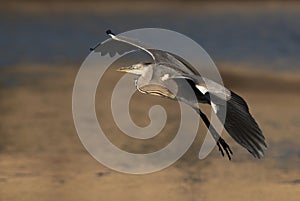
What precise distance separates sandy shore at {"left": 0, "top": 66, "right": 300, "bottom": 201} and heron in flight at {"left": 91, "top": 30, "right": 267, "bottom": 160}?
0.29m

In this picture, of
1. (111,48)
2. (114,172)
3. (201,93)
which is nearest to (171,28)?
(111,48)

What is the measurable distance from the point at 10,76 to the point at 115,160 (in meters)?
2.47

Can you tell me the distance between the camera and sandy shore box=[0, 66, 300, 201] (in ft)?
17.8

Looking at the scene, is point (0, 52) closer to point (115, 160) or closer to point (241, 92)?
point (241, 92)

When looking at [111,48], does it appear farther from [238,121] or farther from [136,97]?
[238,121]

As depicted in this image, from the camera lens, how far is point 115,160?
235 inches

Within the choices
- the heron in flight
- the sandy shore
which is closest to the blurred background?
the sandy shore

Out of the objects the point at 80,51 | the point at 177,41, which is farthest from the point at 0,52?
the point at 177,41

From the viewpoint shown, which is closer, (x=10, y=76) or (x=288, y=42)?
(x=10, y=76)

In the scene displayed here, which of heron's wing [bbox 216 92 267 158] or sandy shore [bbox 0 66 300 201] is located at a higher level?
heron's wing [bbox 216 92 267 158]

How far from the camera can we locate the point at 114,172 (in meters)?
5.77

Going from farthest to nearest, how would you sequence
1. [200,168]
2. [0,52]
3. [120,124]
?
[0,52]
[120,124]
[200,168]

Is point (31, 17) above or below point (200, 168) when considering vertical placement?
above

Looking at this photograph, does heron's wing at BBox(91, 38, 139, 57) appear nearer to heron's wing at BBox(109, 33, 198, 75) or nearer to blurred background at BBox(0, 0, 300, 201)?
heron's wing at BBox(109, 33, 198, 75)
